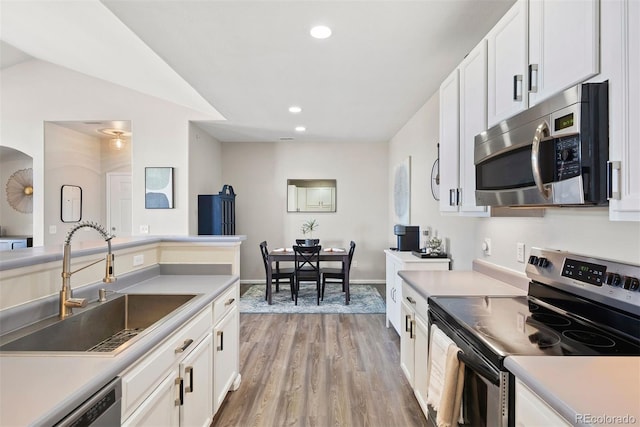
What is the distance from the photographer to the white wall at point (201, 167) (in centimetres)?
473

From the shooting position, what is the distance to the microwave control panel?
111 cm

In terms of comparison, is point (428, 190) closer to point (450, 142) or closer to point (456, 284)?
point (450, 142)

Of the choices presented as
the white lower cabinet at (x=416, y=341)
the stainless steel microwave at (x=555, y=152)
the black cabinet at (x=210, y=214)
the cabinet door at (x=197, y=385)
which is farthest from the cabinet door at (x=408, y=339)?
the black cabinet at (x=210, y=214)

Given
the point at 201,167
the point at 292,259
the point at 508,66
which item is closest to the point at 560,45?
the point at 508,66

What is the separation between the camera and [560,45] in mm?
1243

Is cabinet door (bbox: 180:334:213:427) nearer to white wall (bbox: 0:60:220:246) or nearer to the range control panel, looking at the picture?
the range control panel

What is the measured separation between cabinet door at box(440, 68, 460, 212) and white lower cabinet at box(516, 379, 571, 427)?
4.55ft

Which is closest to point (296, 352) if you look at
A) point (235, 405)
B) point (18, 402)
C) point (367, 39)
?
point (235, 405)

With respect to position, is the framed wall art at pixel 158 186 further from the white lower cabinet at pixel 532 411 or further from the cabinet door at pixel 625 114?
the cabinet door at pixel 625 114

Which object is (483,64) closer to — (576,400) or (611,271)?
(611,271)

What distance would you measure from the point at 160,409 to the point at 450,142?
89.2 inches

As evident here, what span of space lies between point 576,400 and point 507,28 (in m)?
1.61

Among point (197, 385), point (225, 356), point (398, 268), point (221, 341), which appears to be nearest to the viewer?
point (197, 385)

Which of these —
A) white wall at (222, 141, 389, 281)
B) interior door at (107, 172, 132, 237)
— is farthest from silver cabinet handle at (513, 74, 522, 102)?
interior door at (107, 172, 132, 237)
